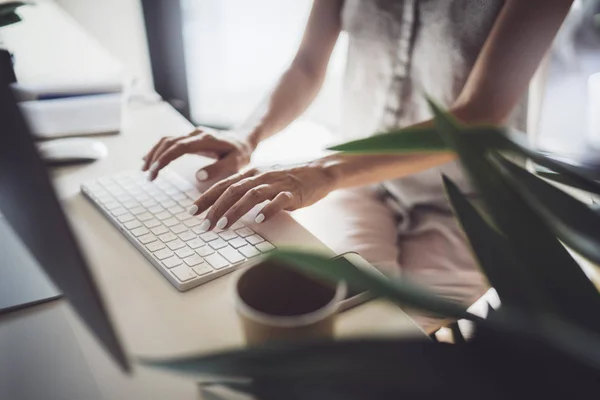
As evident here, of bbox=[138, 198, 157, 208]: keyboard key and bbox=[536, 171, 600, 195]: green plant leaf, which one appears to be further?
bbox=[138, 198, 157, 208]: keyboard key

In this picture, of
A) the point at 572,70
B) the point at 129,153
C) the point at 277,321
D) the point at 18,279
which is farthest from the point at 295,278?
the point at 572,70

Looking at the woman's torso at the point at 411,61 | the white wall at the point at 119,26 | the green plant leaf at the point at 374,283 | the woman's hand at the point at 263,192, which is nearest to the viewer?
the green plant leaf at the point at 374,283

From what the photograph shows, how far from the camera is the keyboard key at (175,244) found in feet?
2.14

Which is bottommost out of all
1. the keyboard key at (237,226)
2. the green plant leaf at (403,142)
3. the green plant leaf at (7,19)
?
the keyboard key at (237,226)

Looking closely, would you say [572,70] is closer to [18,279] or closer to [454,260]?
[454,260]

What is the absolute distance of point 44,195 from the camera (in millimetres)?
301

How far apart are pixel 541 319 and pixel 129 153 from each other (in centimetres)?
82

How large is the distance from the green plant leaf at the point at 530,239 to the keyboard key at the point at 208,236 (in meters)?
0.41

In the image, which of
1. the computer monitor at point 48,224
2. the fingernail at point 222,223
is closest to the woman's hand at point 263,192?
the fingernail at point 222,223

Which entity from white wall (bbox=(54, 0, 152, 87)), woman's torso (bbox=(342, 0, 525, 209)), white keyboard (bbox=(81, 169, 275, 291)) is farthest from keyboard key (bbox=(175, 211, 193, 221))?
white wall (bbox=(54, 0, 152, 87))

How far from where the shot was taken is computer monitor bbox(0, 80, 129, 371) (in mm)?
277

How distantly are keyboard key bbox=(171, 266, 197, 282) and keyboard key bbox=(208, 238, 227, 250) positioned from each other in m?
0.05

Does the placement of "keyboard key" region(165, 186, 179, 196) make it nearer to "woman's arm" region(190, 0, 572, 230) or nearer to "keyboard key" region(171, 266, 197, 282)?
"woman's arm" region(190, 0, 572, 230)

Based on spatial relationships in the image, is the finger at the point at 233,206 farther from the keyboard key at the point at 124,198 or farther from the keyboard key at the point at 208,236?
the keyboard key at the point at 124,198
